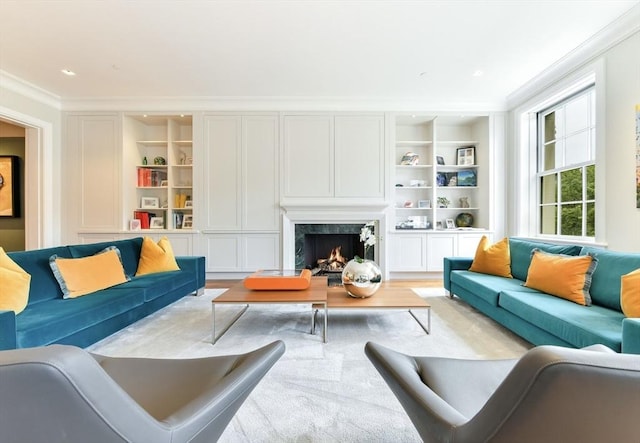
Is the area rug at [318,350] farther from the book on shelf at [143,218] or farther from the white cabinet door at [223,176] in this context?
the book on shelf at [143,218]

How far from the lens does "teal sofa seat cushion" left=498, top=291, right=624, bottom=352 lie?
1.61 m

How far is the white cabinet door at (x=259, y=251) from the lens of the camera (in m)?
4.49

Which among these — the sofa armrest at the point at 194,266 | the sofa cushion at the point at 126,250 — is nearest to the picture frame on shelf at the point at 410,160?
the sofa armrest at the point at 194,266

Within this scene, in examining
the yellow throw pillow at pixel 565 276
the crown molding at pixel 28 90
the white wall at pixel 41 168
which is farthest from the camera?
the white wall at pixel 41 168

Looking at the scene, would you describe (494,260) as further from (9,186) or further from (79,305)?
(9,186)

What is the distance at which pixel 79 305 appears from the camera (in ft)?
6.91

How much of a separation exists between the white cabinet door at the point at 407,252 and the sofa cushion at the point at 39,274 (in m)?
3.90

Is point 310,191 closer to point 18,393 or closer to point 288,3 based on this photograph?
point 288,3

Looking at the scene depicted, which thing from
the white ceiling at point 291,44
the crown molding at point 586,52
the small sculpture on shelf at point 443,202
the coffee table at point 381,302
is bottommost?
the coffee table at point 381,302

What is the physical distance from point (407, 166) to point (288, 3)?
2946mm

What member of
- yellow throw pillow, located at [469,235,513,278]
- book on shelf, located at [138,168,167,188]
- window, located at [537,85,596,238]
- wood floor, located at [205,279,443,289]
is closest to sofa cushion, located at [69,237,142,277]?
wood floor, located at [205,279,443,289]

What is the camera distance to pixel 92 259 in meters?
2.62

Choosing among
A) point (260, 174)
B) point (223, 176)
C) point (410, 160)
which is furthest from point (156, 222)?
point (410, 160)

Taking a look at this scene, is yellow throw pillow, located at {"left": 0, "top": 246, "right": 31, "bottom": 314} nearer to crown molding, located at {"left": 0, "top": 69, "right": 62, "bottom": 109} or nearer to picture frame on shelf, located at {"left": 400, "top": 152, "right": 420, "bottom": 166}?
crown molding, located at {"left": 0, "top": 69, "right": 62, "bottom": 109}
